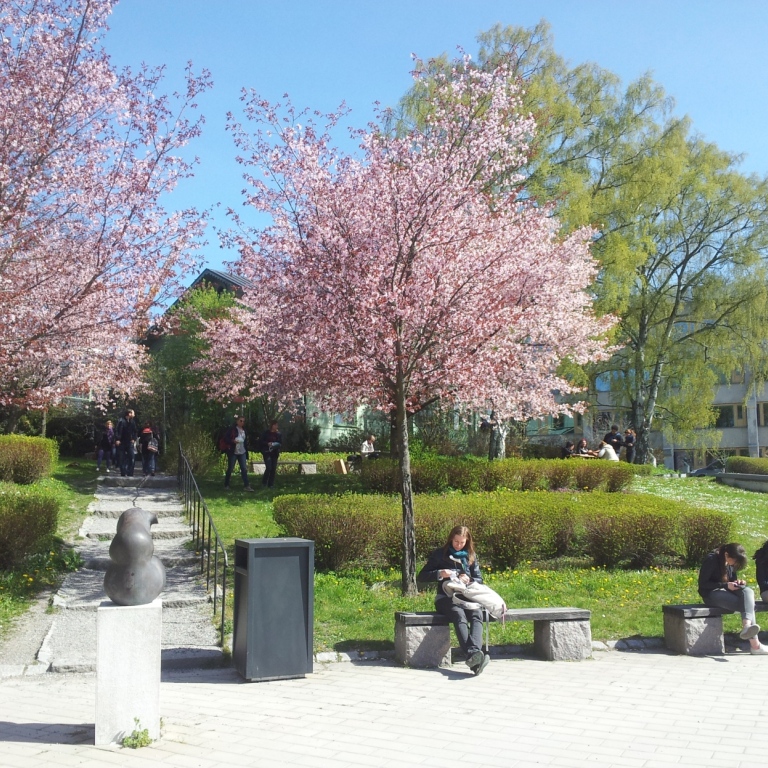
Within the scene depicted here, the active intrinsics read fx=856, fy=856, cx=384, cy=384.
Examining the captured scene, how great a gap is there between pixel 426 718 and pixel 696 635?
12.4 ft

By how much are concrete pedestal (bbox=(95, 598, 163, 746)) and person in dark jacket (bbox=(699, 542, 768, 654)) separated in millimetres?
5861

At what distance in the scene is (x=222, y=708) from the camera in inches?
245

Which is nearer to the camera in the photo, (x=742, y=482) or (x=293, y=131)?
(x=293, y=131)

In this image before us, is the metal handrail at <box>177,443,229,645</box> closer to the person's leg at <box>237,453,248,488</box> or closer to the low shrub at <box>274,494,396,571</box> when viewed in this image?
the low shrub at <box>274,494,396,571</box>

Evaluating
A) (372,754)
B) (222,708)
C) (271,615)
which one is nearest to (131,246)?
(271,615)

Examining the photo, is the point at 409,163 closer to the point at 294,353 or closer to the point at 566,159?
the point at 294,353

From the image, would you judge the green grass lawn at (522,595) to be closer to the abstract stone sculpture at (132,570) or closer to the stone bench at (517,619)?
the stone bench at (517,619)

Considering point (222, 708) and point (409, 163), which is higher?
point (409, 163)

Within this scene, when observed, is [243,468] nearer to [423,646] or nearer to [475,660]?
[423,646]

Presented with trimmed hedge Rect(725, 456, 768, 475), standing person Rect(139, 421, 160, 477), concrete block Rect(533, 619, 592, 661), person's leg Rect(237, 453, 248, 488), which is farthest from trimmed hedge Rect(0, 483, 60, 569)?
trimmed hedge Rect(725, 456, 768, 475)

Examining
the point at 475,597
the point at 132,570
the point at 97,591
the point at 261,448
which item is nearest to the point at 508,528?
the point at 475,597

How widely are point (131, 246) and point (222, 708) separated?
652cm

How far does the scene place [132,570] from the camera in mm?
5551

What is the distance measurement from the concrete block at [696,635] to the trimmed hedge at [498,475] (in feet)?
27.4
